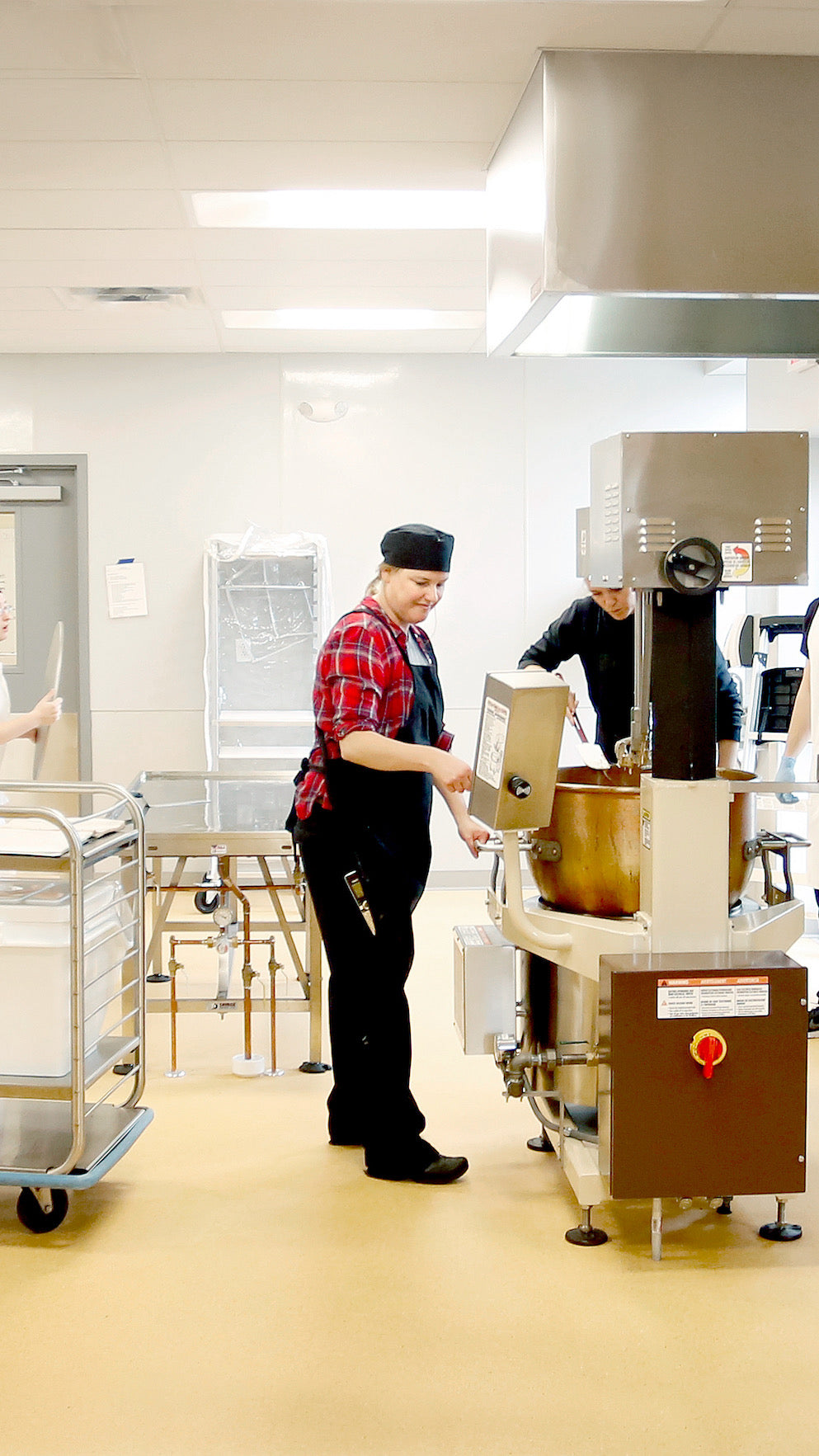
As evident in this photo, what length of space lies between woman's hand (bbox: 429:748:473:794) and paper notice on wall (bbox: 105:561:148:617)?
3.86 meters

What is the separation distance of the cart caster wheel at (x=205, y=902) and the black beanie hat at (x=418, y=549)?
211 centimetres

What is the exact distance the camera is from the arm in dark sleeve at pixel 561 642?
135 inches

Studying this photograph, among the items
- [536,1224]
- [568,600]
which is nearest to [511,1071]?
[536,1224]

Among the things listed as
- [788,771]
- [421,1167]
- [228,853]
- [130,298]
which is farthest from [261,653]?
[421,1167]

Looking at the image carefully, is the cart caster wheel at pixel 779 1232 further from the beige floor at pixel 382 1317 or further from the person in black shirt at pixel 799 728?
the person in black shirt at pixel 799 728

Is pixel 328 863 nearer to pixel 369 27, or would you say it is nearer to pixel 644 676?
pixel 644 676

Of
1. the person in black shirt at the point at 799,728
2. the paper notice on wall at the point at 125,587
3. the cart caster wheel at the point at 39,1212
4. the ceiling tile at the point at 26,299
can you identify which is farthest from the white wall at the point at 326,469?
the cart caster wheel at the point at 39,1212

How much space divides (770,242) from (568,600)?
11.4ft

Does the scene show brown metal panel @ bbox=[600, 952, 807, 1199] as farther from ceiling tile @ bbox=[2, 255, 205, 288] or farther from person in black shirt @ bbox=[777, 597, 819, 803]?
ceiling tile @ bbox=[2, 255, 205, 288]

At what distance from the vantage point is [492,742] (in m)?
2.47

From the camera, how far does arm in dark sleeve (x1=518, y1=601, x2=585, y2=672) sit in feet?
11.3

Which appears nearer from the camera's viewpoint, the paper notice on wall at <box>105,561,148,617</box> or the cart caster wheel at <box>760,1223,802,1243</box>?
the cart caster wheel at <box>760,1223,802,1243</box>

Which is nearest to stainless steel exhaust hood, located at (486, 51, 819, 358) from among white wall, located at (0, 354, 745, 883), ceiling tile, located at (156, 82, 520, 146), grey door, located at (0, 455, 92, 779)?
ceiling tile, located at (156, 82, 520, 146)

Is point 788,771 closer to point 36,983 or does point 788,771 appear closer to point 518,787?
point 518,787
